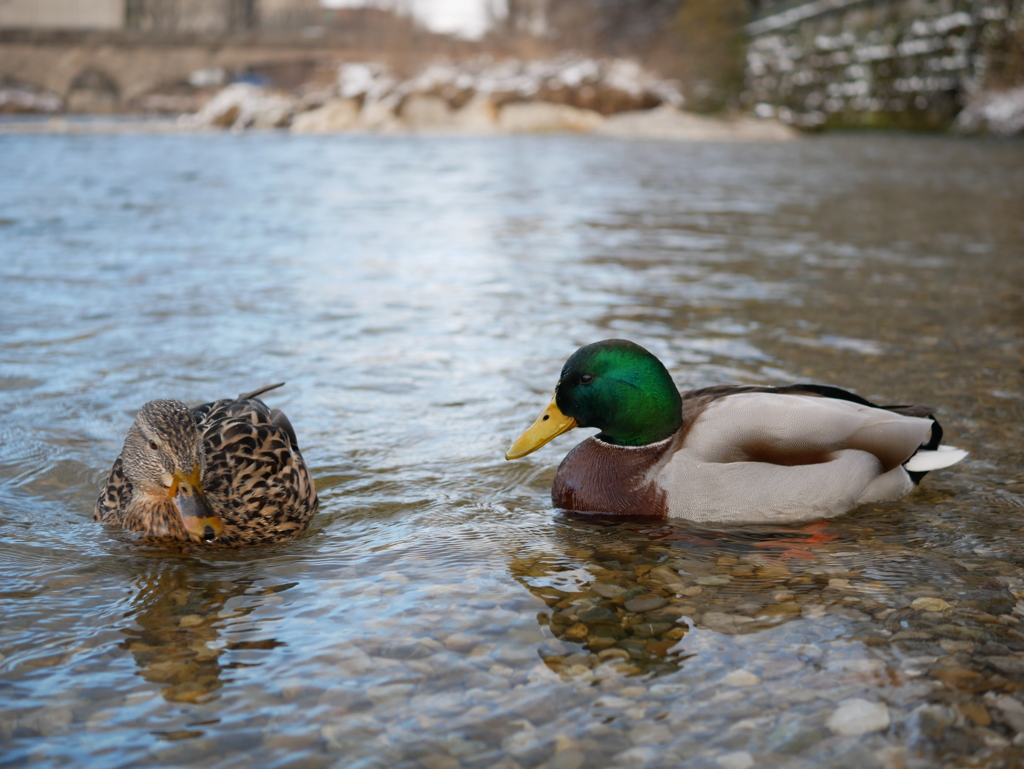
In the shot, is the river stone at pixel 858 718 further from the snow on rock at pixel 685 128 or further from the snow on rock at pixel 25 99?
the snow on rock at pixel 25 99

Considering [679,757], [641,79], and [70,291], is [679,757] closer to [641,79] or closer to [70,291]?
[70,291]

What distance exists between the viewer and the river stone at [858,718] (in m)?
2.37

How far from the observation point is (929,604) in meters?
3.03

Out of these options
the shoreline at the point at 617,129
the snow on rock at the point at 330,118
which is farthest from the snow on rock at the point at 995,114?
the snow on rock at the point at 330,118

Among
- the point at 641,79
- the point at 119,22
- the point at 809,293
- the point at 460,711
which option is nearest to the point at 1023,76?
the point at 641,79

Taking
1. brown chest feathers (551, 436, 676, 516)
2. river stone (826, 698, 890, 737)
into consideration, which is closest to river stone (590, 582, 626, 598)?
brown chest feathers (551, 436, 676, 516)

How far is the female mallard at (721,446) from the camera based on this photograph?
141 inches

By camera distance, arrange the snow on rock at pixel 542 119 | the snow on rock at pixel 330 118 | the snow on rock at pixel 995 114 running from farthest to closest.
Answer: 1. the snow on rock at pixel 542 119
2. the snow on rock at pixel 330 118
3. the snow on rock at pixel 995 114

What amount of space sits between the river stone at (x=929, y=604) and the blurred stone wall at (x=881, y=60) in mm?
29247

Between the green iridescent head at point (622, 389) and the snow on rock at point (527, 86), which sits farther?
the snow on rock at point (527, 86)

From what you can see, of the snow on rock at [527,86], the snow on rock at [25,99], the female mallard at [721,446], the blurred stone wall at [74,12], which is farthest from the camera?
the blurred stone wall at [74,12]

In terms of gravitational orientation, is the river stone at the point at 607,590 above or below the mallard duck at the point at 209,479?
below

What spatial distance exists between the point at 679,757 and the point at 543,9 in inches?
2416

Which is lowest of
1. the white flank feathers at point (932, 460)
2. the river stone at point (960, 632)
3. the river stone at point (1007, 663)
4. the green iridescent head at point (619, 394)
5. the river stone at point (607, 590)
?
the river stone at point (607, 590)
